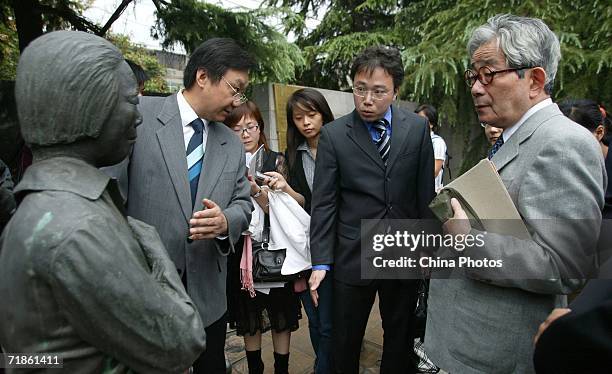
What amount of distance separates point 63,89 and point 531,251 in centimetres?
143

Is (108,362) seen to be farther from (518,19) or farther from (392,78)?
(392,78)

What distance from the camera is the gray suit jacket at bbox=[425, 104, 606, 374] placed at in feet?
4.11

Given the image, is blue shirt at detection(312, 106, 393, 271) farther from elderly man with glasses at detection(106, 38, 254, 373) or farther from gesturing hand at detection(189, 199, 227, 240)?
gesturing hand at detection(189, 199, 227, 240)

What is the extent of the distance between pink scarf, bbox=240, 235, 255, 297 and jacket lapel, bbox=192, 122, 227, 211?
628 millimetres

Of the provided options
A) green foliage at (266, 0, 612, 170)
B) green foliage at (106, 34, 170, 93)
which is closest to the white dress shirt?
green foliage at (266, 0, 612, 170)

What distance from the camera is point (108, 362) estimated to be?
2.78ft

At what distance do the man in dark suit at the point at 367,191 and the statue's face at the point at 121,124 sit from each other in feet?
4.67

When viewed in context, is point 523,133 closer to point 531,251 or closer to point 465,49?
point 531,251

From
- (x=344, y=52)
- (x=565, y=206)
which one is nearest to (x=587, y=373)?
(x=565, y=206)

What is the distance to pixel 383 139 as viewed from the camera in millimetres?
2246

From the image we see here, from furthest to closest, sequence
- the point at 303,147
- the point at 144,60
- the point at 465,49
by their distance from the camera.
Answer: the point at 144,60
the point at 465,49
the point at 303,147

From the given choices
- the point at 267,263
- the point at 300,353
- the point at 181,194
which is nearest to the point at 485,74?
the point at 181,194

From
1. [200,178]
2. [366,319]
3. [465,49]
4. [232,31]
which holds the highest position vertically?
[232,31]

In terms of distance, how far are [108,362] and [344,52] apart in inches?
325
